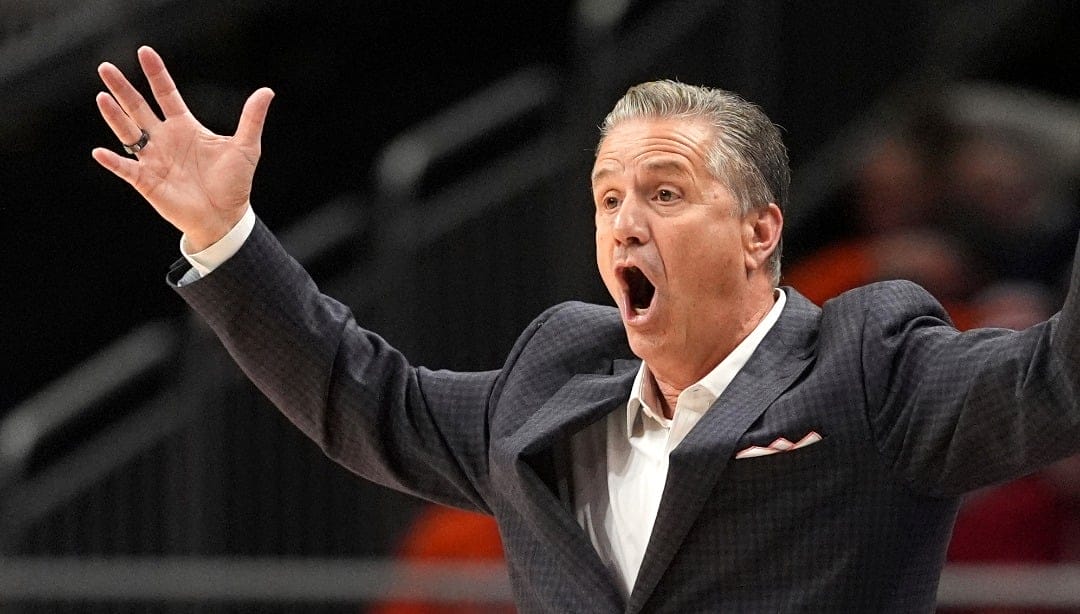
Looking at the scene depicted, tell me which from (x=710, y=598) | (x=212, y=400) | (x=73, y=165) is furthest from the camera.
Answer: (x=73, y=165)

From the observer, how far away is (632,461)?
2.85 metres

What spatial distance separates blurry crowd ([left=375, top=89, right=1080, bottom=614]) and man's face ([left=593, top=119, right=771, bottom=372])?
2571 mm

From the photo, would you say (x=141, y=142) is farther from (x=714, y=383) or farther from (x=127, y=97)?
(x=714, y=383)

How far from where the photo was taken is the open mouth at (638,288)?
282 centimetres

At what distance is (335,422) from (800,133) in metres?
4.05

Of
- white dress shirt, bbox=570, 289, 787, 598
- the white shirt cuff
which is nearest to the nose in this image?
white dress shirt, bbox=570, 289, 787, 598

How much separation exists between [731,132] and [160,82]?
921 millimetres

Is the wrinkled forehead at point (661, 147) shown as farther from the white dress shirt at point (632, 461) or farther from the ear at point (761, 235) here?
the white dress shirt at point (632, 461)

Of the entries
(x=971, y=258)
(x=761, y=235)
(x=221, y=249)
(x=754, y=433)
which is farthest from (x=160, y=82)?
(x=971, y=258)

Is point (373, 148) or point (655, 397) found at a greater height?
point (655, 397)

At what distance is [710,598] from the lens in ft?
8.48

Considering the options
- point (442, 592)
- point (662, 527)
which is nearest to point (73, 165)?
point (442, 592)

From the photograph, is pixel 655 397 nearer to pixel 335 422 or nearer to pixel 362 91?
pixel 335 422

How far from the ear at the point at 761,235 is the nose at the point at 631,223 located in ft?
0.62
